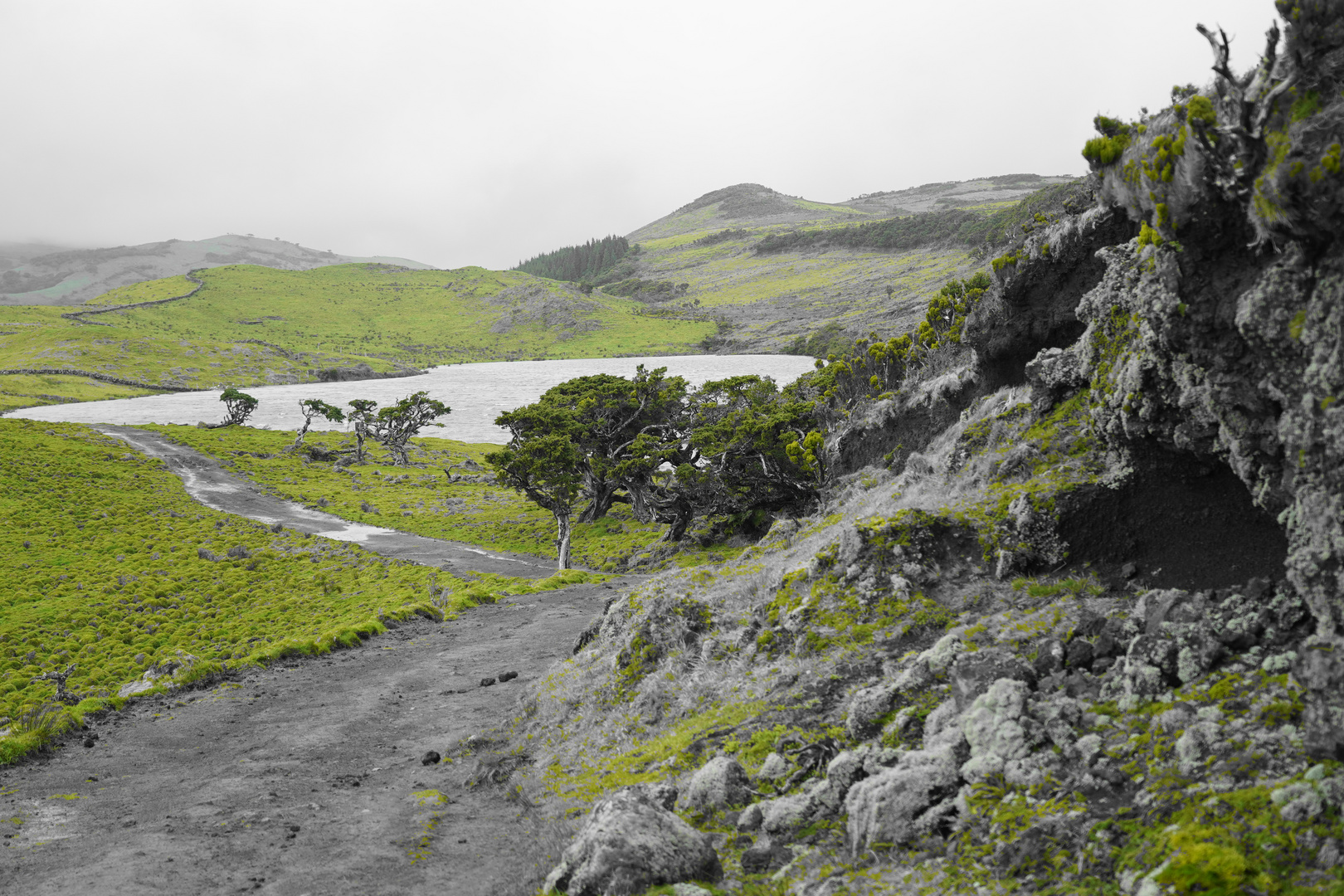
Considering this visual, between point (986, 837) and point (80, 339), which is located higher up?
point (80, 339)

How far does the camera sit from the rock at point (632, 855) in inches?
296

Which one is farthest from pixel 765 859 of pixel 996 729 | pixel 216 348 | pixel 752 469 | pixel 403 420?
pixel 216 348

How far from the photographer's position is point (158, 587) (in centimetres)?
3625

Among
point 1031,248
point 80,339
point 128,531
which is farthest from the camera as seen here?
point 80,339

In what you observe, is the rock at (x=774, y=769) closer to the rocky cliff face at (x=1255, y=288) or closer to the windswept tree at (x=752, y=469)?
the rocky cliff face at (x=1255, y=288)

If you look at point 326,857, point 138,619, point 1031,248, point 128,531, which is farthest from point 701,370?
point 326,857

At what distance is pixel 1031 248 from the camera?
17125mm

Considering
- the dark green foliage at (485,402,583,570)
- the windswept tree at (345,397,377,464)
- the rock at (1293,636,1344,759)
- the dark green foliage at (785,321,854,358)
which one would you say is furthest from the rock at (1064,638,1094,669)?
the dark green foliage at (785,321,854,358)

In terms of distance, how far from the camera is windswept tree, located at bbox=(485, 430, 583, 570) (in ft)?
141

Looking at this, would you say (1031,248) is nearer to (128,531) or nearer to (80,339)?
(128,531)

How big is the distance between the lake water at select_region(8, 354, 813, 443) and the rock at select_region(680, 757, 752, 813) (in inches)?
3574

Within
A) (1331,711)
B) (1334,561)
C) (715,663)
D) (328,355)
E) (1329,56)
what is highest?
(328,355)

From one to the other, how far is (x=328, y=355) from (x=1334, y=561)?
183036 mm

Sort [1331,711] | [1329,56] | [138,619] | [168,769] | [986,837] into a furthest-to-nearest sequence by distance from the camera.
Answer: [138,619], [168,769], [986,837], [1329,56], [1331,711]
